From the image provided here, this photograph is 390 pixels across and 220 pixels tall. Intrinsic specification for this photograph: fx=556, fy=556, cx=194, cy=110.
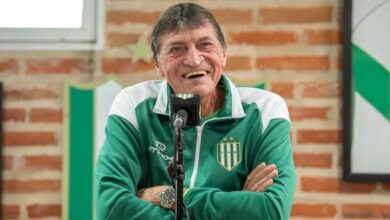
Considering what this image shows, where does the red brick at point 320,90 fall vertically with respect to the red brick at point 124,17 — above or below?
below

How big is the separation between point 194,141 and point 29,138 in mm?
940

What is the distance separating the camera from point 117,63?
2.26m

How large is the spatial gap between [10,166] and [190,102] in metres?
1.27

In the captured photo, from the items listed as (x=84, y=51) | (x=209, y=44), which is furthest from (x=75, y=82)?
(x=209, y=44)

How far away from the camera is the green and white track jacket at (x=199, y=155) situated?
1486mm

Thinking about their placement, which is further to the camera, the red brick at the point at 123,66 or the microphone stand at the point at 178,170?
the red brick at the point at 123,66

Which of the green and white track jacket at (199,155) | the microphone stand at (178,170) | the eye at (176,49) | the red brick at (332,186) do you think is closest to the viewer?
the microphone stand at (178,170)

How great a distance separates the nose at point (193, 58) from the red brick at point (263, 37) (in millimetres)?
693

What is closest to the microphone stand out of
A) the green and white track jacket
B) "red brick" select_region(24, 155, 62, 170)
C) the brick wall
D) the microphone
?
the microphone

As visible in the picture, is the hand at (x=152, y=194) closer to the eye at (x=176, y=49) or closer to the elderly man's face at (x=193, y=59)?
the elderly man's face at (x=193, y=59)

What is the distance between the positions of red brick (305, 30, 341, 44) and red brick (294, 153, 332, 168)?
0.45 m

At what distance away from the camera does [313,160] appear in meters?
2.24

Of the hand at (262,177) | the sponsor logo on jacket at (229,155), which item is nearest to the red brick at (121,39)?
the sponsor logo on jacket at (229,155)

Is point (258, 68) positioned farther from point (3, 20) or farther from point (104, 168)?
point (3, 20)
